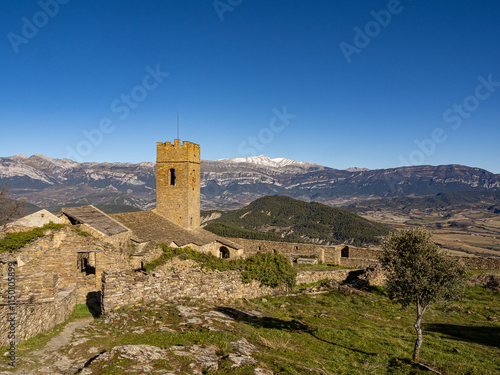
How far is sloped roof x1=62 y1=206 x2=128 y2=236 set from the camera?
22578 mm

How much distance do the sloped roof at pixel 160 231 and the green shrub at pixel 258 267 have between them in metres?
5.10

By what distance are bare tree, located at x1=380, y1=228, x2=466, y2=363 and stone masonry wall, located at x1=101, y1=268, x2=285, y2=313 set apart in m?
8.48

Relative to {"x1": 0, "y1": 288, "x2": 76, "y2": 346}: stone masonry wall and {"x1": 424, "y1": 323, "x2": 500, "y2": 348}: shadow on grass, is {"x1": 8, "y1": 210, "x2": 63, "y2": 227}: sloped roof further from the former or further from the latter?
{"x1": 424, "y1": 323, "x2": 500, "y2": 348}: shadow on grass

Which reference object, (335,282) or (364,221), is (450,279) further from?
(364,221)

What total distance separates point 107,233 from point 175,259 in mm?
5152

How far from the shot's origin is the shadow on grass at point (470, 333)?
47.9 feet

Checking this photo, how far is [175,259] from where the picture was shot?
78.1 feet

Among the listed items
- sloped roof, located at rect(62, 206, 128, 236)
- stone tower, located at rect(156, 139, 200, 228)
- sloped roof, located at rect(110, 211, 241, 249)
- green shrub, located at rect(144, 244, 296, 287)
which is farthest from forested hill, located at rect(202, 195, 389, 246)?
green shrub, located at rect(144, 244, 296, 287)

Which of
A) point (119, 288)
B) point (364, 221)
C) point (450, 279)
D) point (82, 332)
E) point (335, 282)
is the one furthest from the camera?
point (364, 221)

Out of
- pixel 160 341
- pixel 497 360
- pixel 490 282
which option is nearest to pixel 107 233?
pixel 160 341

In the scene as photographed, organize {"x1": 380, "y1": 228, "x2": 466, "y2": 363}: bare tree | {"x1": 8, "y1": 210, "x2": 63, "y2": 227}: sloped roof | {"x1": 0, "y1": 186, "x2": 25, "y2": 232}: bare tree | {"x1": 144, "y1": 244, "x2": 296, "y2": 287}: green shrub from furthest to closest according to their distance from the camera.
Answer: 1. {"x1": 0, "y1": 186, "x2": 25, "y2": 232}: bare tree
2. {"x1": 8, "y1": 210, "x2": 63, "y2": 227}: sloped roof
3. {"x1": 144, "y1": 244, "x2": 296, "y2": 287}: green shrub
4. {"x1": 380, "y1": 228, "x2": 466, "y2": 363}: bare tree

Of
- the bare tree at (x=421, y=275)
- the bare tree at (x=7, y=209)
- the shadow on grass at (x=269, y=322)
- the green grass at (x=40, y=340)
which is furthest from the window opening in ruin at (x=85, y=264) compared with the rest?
the bare tree at (x=7, y=209)

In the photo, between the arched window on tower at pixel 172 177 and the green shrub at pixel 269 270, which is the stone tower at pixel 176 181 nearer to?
the arched window on tower at pixel 172 177

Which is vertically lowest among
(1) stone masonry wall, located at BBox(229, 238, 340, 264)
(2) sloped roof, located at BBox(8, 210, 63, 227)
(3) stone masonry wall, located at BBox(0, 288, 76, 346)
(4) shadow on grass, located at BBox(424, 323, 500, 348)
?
(4) shadow on grass, located at BBox(424, 323, 500, 348)
